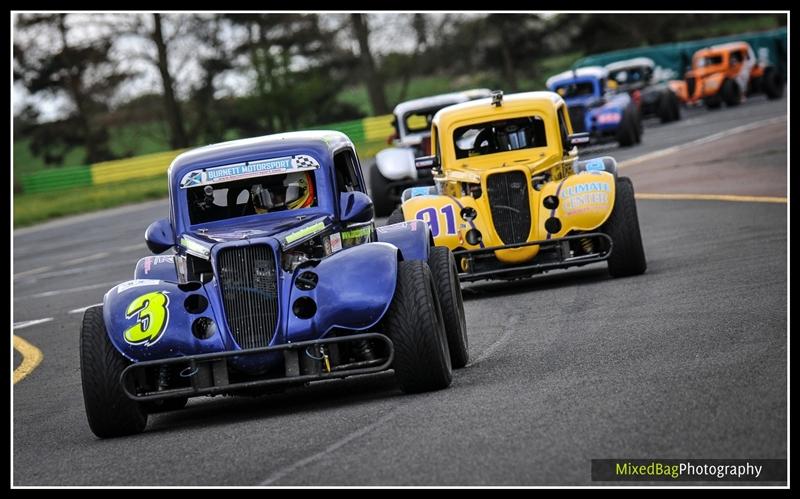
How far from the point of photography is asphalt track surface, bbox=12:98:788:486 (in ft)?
20.9

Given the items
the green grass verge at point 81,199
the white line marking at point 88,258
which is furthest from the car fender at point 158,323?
the green grass verge at point 81,199

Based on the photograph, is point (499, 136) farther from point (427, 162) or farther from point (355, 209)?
point (355, 209)

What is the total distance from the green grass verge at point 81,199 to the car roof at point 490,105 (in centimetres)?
2551

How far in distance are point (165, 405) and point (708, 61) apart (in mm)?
37320

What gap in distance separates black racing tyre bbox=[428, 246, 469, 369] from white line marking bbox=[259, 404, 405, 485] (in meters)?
1.43

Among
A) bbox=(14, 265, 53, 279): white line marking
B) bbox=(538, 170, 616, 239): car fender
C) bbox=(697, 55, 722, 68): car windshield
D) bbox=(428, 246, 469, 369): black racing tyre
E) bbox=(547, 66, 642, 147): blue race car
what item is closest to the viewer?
bbox=(428, 246, 469, 369): black racing tyre

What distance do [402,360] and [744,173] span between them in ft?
54.9

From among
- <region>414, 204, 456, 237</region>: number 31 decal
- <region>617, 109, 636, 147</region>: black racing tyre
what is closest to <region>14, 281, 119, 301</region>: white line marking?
<region>414, 204, 456, 237</region>: number 31 decal

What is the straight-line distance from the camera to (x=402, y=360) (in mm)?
8281

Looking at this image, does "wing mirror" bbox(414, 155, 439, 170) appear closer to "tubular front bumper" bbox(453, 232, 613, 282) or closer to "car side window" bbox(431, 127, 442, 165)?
"car side window" bbox(431, 127, 442, 165)

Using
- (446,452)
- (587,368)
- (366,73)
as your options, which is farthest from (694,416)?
(366,73)

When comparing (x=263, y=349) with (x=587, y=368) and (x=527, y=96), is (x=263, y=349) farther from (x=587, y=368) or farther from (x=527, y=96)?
(x=527, y=96)

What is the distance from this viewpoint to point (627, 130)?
33.7m

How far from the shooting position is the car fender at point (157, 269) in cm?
957
